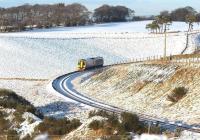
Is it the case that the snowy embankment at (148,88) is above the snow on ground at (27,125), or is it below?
below

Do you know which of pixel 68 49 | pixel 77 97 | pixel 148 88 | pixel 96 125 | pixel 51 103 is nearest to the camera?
pixel 96 125

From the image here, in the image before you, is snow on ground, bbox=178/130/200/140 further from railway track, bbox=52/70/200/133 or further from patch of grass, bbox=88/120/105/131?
patch of grass, bbox=88/120/105/131

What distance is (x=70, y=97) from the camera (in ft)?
174

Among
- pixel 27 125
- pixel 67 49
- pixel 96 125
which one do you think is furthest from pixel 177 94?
pixel 67 49

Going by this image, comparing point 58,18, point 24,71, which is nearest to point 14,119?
point 24,71

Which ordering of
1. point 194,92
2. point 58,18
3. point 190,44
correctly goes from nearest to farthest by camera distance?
point 194,92, point 190,44, point 58,18

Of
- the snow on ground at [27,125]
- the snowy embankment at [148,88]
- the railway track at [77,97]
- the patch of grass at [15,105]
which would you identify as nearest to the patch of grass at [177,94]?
the snowy embankment at [148,88]

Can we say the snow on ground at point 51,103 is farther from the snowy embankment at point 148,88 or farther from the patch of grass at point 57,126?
the patch of grass at point 57,126

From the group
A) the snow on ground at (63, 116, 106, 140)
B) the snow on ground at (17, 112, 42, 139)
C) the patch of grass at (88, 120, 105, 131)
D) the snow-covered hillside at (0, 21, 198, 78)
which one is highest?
the patch of grass at (88, 120, 105, 131)

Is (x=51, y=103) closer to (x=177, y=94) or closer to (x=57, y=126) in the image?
(x=177, y=94)

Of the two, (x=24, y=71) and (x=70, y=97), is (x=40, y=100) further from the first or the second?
(x=24, y=71)

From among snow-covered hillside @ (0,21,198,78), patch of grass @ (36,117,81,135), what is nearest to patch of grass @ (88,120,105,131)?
patch of grass @ (36,117,81,135)

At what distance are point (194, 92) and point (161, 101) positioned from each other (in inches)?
121

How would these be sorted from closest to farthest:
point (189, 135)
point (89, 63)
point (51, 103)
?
point (189, 135) < point (51, 103) < point (89, 63)
